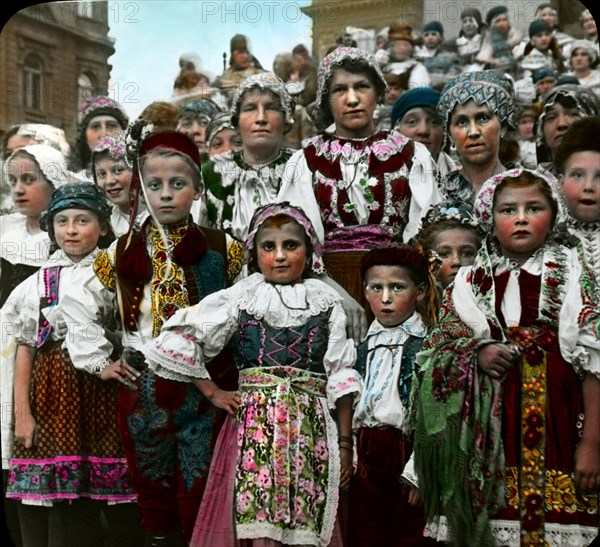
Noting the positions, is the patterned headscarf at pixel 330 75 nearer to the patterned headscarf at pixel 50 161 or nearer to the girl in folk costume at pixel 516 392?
the girl in folk costume at pixel 516 392

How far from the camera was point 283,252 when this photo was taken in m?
5.01

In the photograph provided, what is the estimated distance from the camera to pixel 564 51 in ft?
18.8

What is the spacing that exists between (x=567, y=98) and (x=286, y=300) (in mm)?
1605

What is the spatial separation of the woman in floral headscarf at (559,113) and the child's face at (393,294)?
825 mm

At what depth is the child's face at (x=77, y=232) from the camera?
5500 millimetres

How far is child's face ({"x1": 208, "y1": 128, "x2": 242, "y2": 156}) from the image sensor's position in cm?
565

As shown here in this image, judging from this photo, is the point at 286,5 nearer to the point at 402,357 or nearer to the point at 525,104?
the point at 525,104

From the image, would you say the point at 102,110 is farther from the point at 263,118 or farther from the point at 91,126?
the point at 263,118

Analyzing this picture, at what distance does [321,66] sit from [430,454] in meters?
1.81

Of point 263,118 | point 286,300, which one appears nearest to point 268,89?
point 263,118

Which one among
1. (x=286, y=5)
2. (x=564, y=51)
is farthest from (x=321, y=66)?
(x=564, y=51)

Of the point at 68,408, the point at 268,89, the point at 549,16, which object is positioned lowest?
the point at 68,408

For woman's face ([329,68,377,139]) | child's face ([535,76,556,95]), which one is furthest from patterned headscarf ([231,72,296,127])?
child's face ([535,76,556,95])

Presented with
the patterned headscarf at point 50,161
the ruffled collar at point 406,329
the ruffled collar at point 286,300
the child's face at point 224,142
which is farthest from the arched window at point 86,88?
the ruffled collar at point 406,329
